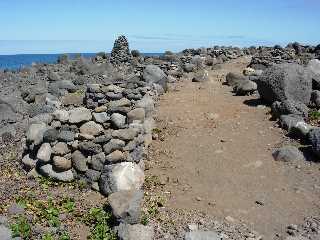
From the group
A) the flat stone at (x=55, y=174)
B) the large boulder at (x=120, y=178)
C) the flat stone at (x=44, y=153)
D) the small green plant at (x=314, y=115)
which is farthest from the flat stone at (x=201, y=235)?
the small green plant at (x=314, y=115)

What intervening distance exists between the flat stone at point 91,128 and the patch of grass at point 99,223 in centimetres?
258

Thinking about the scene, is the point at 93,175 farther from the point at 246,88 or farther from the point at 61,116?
the point at 246,88

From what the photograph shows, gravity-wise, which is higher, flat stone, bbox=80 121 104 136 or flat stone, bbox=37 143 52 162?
flat stone, bbox=80 121 104 136

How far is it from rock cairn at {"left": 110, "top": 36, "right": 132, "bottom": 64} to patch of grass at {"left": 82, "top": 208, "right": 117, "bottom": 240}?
1078 inches

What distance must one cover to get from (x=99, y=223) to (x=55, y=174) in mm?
2685

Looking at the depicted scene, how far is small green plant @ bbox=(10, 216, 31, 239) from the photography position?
10.5 m

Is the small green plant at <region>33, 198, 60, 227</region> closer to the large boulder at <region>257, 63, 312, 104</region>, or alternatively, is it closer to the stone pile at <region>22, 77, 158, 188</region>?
the stone pile at <region>22, 77, 158, 188</region>

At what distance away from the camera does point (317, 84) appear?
63.0ft

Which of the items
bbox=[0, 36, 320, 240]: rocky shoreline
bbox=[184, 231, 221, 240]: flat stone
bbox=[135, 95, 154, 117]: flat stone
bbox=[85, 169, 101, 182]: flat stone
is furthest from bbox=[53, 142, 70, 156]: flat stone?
bbox=[184, 231, 221, 240]: flat stone

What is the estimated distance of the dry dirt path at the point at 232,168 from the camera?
11438 mm

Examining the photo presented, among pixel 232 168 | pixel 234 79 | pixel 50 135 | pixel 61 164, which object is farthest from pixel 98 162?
pixel 234 79

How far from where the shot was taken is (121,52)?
1515 inches

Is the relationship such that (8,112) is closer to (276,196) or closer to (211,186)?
(211,186)

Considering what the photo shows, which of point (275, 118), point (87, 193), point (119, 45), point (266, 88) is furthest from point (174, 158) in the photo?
point (119, 45)
